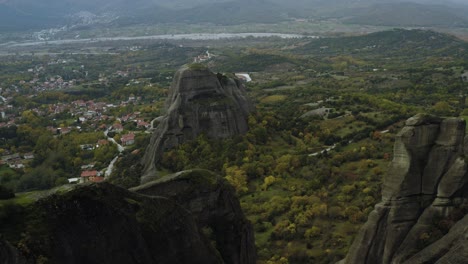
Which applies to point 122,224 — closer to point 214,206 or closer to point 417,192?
point 214,206

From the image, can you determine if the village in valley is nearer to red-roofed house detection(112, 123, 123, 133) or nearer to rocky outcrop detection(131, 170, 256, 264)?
red-roofed house detection(112, 123, 123, 133)

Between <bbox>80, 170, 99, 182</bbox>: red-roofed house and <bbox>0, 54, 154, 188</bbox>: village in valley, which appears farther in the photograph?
<bbox>0, 54, 154, 188</bbox>: village in valley

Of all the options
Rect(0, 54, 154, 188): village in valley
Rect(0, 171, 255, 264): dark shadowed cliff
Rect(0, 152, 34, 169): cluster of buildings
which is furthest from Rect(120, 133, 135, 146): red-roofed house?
Rect(0, 171, 255, 264): dark shadowed cliff

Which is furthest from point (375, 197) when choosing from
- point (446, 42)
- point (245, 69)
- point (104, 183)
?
point (446, 42)

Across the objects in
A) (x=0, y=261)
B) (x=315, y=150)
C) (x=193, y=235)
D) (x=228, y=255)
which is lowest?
(x=315, y=150)

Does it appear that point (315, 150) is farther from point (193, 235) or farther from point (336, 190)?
point (193, 235)

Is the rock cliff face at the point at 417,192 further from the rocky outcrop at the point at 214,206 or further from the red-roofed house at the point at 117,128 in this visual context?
the red-roofed house at the point at 117,128
